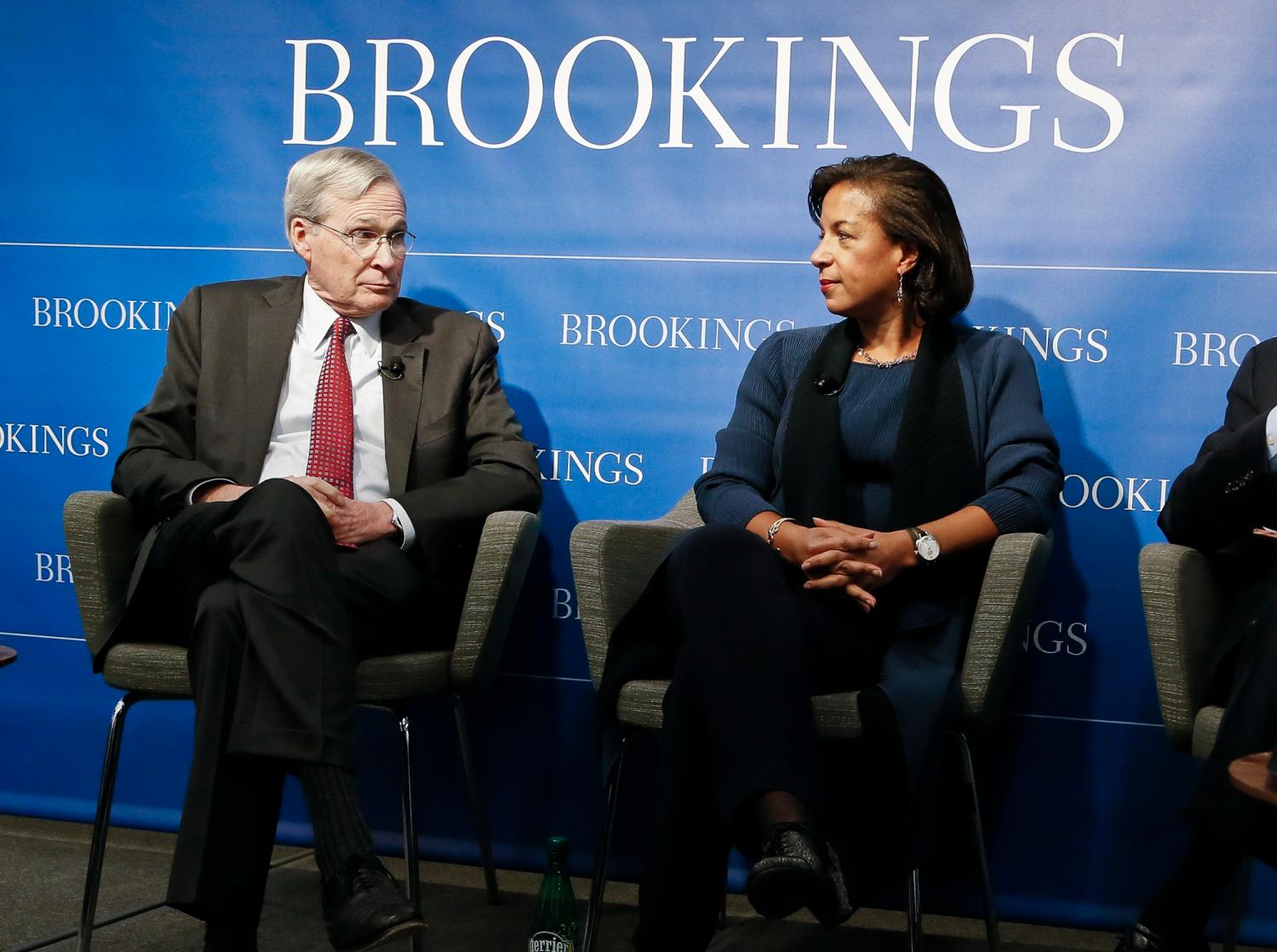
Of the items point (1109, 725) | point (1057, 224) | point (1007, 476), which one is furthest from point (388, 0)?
point (1109, 725)

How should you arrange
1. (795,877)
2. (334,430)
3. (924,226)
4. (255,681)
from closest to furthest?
(795,877) < (255,681) < (924,226) < (334,430)

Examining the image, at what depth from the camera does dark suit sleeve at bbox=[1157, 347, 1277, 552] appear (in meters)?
2.36

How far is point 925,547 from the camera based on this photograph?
2455 millimetres

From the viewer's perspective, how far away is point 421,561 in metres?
2.67

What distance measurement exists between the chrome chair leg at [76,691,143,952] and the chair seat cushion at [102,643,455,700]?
0.16ft

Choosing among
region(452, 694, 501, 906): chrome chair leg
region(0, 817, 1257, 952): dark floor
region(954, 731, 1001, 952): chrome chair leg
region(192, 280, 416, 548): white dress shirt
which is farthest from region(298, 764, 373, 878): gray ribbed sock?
region(954, 731, 1001, 952): chrome chair leg

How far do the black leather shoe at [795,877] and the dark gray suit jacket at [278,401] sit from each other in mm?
983

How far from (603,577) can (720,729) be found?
19.8 inches

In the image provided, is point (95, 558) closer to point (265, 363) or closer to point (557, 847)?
point (265, 363)

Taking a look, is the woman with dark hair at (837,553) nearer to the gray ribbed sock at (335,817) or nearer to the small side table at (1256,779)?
the gray ribbed sock at (335,817)

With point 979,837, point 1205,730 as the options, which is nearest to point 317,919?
point 979,837

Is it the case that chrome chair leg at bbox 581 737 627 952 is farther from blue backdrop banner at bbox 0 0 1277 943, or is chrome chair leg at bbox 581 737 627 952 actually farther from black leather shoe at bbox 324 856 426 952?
blue backdrop banner at bbox 0 0 1277 943

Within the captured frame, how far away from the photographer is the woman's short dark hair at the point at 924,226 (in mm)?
2719

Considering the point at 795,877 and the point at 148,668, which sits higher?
the point at 148,668
